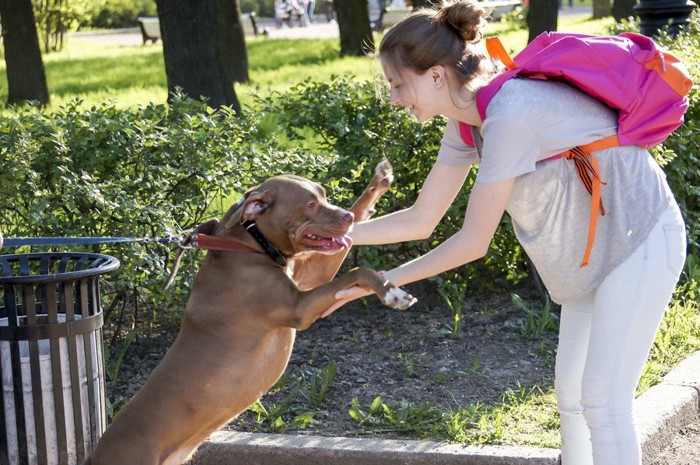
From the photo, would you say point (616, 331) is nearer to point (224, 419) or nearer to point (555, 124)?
point (555, 124)

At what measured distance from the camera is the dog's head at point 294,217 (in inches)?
146

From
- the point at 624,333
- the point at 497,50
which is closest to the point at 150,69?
A: the point at 497,50

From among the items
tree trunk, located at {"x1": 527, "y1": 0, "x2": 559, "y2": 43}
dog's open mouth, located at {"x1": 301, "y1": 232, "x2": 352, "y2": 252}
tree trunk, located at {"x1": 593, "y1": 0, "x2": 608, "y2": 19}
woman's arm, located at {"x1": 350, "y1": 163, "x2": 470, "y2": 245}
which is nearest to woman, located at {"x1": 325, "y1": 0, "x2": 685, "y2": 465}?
dog's open mouth, located at {"x1": 301, "y1": 232, "x2": 352, "y2": 252}

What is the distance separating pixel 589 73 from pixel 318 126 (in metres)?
3.73

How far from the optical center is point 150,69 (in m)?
21.6

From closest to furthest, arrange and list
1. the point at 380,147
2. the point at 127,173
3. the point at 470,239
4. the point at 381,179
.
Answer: the point at 470,239
the point at 381,179
the point at 127,173
the point at 380,147

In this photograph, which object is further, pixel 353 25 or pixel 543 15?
pixel 353 25

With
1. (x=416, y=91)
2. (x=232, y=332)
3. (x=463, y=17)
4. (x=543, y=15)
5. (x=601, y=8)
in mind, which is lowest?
(x=601, y=8)

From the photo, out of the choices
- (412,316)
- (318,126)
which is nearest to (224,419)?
Result: (412,316)

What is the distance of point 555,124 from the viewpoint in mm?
3254

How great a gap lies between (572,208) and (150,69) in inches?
758

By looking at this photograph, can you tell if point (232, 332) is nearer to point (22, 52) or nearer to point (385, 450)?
point (385, 450)

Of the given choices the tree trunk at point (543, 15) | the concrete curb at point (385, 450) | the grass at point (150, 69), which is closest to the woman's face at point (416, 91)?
the concrete curb at point (385, 450)

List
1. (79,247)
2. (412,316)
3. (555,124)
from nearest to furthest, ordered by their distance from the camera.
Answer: (555,124) < (79,247) < (412,316)
